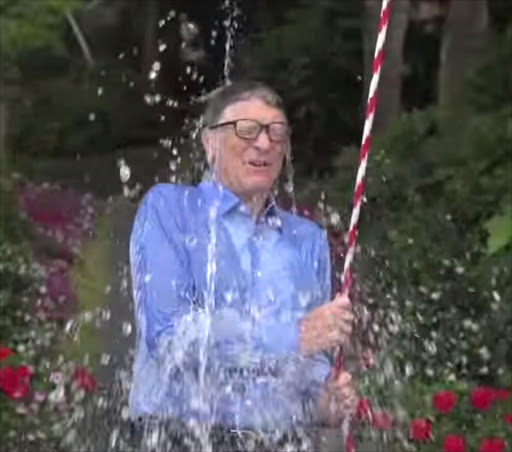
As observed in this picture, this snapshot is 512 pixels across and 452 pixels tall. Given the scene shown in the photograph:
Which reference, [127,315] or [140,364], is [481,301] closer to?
[127,315]

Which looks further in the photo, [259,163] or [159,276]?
[259,163]

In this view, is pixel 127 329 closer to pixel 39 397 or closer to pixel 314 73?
pixel 39 397

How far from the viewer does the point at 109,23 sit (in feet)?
55.0

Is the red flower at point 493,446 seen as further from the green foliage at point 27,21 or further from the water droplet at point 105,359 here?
the green foliage at point 27,21

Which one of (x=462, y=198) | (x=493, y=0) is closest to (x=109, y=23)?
(x=493, y=0)

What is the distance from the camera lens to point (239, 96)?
3408 millimetres

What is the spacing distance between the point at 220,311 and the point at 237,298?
0.32 ft

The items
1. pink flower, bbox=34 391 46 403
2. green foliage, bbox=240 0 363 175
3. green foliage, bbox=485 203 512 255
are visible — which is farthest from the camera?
green foliage, bbox=240 0 363 175

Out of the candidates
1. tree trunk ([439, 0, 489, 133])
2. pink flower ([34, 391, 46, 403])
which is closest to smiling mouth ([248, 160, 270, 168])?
pink flower ([34, 391, 46, 403])

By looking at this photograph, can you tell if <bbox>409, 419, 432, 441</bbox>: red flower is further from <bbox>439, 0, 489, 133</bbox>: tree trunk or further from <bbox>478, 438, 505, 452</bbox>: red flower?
<bbox>439, 0, 489, 133</bbox>: tree trunk

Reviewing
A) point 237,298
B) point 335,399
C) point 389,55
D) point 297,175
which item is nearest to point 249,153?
point 237,298

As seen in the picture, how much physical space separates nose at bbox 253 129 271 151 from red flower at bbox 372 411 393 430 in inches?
109

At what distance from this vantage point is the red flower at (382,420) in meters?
6.06

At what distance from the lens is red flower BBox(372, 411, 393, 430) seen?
6065mm
